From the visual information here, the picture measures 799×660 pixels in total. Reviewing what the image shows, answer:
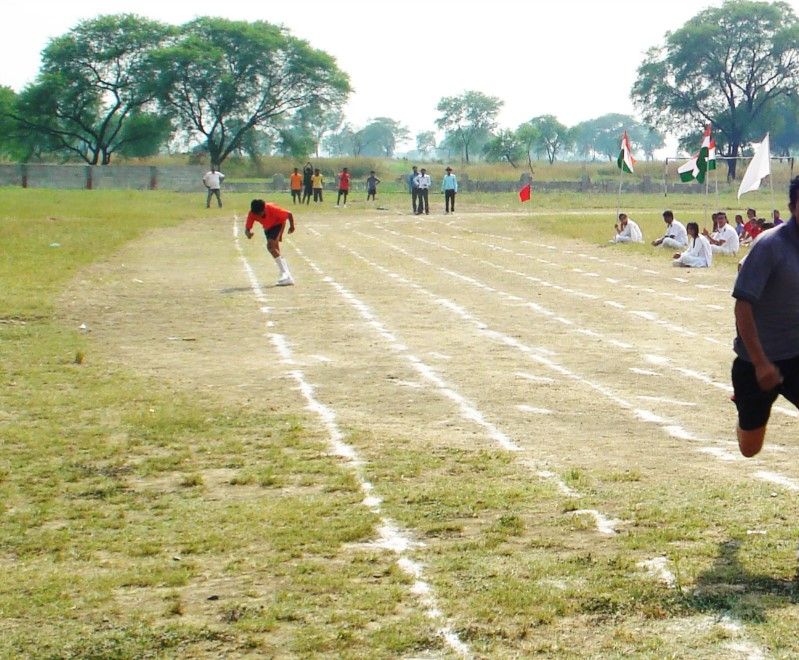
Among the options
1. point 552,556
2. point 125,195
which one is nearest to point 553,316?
point 552,556

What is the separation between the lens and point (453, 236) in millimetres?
30375

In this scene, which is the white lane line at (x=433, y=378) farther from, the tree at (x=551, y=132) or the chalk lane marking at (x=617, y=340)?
the tree at (x=551, y=132)

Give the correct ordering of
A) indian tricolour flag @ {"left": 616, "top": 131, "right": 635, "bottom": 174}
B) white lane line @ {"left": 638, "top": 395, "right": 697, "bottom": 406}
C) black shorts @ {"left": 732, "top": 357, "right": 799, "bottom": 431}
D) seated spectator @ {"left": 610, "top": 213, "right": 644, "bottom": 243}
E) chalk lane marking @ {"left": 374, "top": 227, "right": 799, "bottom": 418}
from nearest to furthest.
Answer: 1. black shorts @ {"left": 732, "top": 357, "right": 799, "bottom": 431}
2. white lane line @ {"left": 638, "top": 395, "right": 697, "bottom": 406}
3. chalk lane marking @ {"left": 374, "top": 227, "right": 799, "bottom": 418}
4. seated spectator @ {"left": 610, "top": 213, "right": 644, "bottom": 243}
5. indian tricolour flag @ {"left": 616, "top": 131, "right": 635, "bottom": 174}

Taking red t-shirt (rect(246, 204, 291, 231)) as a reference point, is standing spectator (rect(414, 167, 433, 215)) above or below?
below

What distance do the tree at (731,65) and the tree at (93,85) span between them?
35508 mm

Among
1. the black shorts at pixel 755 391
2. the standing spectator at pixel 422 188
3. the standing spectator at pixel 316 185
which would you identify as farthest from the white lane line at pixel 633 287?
the standing spectator at pixel 316 185

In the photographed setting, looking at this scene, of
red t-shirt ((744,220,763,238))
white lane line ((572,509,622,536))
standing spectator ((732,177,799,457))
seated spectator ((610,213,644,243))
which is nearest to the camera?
standing spectator ((732,177,799,457))

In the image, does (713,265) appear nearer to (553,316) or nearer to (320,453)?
(553,316)

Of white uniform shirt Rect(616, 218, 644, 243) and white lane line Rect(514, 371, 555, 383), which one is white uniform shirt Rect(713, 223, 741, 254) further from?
white lane line Rect(514, 371, 555, 383)

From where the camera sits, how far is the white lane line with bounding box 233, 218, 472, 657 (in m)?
4.64

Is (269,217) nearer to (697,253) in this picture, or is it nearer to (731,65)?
(697,253)

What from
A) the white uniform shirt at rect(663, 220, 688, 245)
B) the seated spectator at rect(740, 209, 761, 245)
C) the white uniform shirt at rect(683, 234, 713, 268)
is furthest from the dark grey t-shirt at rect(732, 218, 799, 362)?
the white uniform shirt at rect(663, 220, 688, 245)

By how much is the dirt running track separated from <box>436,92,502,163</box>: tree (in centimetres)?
11747

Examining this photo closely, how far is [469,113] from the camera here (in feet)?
458
